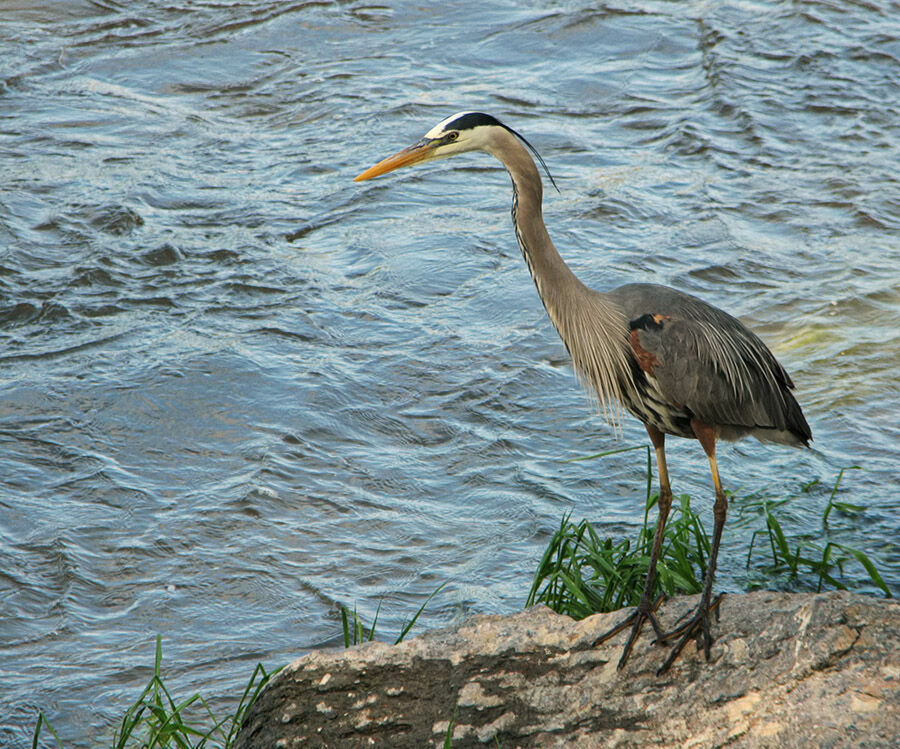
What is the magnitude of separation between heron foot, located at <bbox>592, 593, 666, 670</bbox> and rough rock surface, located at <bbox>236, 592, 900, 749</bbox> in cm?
3

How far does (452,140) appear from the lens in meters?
4.52

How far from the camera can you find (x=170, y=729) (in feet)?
12.6

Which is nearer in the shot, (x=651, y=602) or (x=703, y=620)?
(x=703, y=620)

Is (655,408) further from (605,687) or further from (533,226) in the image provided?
(605,687)

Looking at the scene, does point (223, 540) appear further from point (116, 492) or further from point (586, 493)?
point (586, 493)

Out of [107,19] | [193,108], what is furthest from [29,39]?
[193,108]

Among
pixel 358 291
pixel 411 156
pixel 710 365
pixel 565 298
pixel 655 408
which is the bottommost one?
pixel 358 291

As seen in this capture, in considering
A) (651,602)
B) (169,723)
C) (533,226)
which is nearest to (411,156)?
(533,226)

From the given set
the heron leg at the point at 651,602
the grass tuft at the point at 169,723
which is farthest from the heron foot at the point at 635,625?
the grass tuft at the point at 169,723

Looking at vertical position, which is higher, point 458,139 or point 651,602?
point 458,139

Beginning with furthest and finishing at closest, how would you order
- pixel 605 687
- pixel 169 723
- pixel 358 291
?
pixel 358 291 < pixel 169 723 < pixel 605 687

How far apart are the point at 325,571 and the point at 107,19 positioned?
8.61 metres

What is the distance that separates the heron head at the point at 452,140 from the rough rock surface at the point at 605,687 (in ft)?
5.93

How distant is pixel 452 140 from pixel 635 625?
1.96m
